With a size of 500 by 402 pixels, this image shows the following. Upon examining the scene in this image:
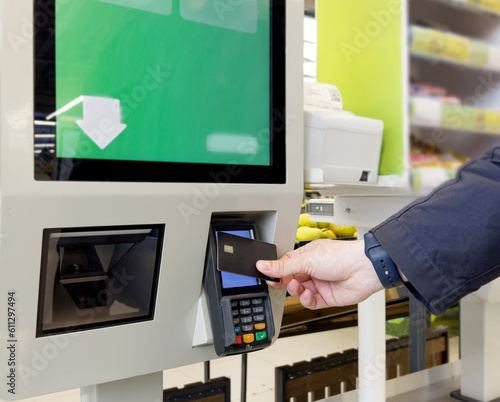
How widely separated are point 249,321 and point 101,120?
468 millimetres

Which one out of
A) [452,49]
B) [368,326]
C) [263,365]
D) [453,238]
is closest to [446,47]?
[452,49]

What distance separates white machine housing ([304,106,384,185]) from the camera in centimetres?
112

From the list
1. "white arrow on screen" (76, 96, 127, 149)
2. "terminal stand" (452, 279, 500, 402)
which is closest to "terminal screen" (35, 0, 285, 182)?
"white arrow on screen" (76, 96, 127, 149)

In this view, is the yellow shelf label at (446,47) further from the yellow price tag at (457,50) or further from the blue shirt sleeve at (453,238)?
the blue shirt sleeve at (453,238)

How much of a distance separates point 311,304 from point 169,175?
0.47m

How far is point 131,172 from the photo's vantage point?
2.83 ft

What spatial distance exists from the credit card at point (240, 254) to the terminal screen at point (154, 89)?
0.12 metres

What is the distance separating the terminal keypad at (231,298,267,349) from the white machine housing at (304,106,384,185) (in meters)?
0.32

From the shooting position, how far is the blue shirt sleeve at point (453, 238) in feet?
2.74

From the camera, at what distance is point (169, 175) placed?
90 centimetres

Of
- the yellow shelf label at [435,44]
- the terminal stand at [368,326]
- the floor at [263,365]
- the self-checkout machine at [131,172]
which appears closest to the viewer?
the yellow shelf label at [435,44]

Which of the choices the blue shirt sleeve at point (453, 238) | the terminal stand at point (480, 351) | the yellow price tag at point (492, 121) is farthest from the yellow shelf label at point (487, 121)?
the terminal stand at point (480, 351)

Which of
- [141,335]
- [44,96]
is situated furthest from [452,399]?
[44,96]

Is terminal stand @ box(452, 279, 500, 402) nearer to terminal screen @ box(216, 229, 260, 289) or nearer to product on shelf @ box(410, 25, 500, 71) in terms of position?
terminal screen @ box(216, 229, 260, 289)
